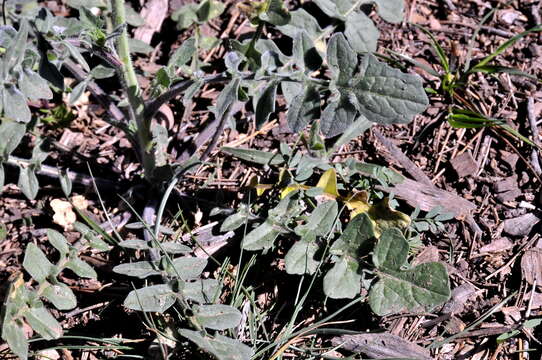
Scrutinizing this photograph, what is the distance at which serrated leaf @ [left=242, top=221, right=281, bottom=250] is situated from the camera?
7.63 ft

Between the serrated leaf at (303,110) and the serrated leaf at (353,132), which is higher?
the serrated leaf at (303,110)

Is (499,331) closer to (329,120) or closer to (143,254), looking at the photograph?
(329,120)

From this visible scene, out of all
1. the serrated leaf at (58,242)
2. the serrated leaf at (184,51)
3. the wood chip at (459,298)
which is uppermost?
the serrated leaf at (184,51)

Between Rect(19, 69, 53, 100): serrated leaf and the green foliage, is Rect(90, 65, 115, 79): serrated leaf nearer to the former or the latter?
Rect(19, 69, 53, 100): serrated leaf

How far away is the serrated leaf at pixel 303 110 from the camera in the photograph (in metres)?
2.01

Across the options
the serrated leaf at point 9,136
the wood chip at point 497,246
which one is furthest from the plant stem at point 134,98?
the wood chip at point 497,246

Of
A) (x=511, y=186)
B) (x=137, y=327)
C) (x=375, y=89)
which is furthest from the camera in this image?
(x=511, y=186)

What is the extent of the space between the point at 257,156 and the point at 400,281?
96 cm

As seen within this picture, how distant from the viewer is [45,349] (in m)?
2.29

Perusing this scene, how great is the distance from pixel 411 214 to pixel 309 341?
2.23ft

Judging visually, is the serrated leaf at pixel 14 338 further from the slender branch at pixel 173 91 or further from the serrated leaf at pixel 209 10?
the serrated leaf at pixel 209 10

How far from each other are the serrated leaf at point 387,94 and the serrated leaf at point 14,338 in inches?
52.9

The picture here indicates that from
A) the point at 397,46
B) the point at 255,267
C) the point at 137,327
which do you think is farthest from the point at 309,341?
the point at 397,46

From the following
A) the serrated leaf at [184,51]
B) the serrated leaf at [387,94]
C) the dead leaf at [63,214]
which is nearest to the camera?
the serrated leaf at [387,94]
